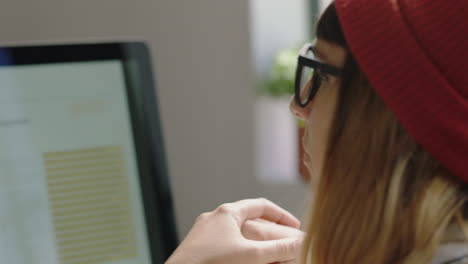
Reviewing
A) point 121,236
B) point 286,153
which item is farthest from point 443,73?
point 286,153

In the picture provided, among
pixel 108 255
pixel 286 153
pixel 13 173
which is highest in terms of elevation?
pixel 13 173

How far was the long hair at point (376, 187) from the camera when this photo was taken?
506 millimetres

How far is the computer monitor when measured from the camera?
1.99 feet

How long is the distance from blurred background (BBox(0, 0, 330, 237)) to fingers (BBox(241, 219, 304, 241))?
1.04ft

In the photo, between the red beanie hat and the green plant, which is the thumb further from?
the green plant

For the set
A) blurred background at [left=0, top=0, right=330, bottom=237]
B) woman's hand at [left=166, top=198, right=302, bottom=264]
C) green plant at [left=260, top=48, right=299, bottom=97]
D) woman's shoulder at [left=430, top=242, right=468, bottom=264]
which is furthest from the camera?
green plant at [left=260, top=48, right=299, bottom=97]

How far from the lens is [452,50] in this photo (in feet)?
1.57

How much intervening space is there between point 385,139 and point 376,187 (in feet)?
0.16

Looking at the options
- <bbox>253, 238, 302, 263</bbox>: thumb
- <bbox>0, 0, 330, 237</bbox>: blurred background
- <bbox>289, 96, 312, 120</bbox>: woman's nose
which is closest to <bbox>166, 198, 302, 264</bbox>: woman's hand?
<bbox>253, 238, 302, 263</bbox>: thumb

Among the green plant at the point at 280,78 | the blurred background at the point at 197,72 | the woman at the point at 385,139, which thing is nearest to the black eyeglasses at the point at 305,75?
the woman at the point at 385,139

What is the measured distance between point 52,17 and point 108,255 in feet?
1.44

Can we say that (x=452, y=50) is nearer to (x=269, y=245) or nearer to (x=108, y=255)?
(x=269, y=245)

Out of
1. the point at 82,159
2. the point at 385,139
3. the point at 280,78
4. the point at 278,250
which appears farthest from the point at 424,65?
the point at 280,78

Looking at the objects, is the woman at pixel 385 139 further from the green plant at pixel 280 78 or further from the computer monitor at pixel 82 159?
the green plant at pixel 280 78
